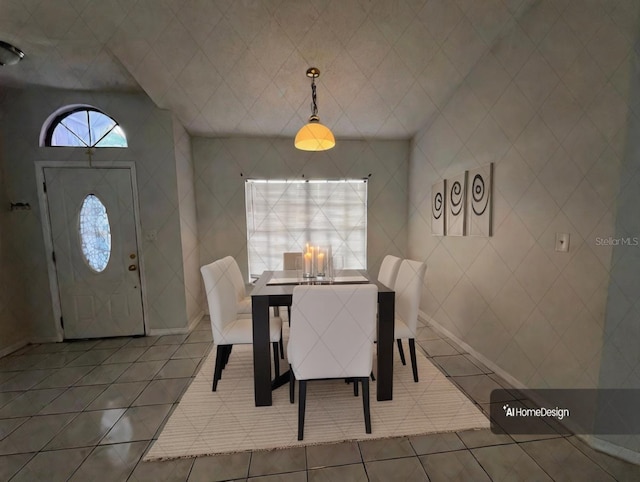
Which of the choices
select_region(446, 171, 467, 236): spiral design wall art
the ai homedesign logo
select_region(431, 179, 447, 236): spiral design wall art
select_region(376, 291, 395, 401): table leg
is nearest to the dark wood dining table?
select_region(376, 291, 395, 401): table leg

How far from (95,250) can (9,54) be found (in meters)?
1.72

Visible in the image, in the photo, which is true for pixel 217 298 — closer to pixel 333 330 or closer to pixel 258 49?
pixel 333 330

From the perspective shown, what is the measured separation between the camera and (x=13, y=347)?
255 centimetres

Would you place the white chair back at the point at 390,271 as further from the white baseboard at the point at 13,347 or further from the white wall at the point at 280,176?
the white baseboard at the point at 13,347

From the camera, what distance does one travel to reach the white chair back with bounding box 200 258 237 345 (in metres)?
1.79

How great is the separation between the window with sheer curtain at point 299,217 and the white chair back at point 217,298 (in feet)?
5.08

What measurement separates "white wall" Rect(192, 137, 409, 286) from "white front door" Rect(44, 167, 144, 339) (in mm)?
838

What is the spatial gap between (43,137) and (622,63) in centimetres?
452

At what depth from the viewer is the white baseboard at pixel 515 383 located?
4.20 ft

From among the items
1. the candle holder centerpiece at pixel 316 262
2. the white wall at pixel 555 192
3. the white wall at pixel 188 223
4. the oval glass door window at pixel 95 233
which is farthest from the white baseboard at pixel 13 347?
the white wall at pixel 555 192

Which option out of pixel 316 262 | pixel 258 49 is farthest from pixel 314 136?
pixel 316 262

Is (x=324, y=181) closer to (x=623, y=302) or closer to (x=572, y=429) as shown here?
(x=623, y=302)

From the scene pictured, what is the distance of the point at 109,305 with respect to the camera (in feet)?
9.12

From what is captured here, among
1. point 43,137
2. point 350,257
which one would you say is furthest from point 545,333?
point 43,137
